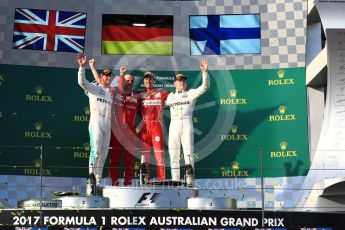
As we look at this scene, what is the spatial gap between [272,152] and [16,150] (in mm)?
4450

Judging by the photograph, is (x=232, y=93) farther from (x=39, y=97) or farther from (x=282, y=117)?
(x=39, y=97)

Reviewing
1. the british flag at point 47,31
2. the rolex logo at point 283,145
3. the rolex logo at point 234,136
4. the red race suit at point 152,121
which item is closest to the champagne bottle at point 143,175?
the red race suit at point 152,121

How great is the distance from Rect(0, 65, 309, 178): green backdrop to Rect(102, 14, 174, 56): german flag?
1.56 ft

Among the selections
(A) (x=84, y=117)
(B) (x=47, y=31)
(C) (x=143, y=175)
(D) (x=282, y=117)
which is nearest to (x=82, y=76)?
(C) (x=143, y=175)

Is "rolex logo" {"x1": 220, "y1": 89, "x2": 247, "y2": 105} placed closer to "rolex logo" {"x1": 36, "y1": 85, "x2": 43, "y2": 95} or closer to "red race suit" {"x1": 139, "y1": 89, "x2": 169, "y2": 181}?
"red race suit" {"x1": 139, "y1": 89, "x2": 169, "y2": 181}

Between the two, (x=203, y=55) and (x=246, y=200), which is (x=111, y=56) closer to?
(x=203, y=55)

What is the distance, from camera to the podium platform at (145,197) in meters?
10.1

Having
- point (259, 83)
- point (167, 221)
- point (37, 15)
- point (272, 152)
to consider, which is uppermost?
point (37, 15)

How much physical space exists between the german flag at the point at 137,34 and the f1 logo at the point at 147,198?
4488mm

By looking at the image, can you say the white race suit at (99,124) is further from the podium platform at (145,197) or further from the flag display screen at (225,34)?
the flag display screen at (225,34)

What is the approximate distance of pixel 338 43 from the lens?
12789 millimetres

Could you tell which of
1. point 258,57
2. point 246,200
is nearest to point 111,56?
point 258,57

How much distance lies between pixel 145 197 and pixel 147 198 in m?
0.03

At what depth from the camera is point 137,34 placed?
14195 millimetres
